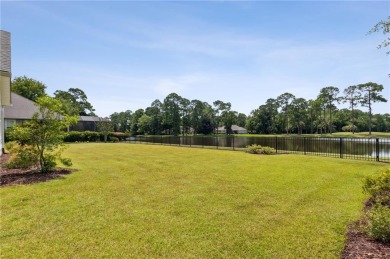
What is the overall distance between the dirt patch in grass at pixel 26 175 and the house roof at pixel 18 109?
2268 centimetres

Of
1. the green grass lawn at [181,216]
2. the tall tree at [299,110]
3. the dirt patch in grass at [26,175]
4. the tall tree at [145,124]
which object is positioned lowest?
the green grass lawn at [181,216]

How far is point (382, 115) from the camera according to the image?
7800cm

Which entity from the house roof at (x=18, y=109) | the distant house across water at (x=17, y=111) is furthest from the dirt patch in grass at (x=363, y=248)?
the house roof at (x=18, y=109)

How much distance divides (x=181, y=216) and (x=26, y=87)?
151 feet

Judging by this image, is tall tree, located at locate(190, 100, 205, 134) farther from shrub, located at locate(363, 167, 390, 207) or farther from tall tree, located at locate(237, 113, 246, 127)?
shrub, located at locate(363, 167, 390, 207)

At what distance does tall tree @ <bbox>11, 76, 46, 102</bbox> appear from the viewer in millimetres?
37531

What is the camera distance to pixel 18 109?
26906mm

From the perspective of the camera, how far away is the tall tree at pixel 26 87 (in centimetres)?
3753

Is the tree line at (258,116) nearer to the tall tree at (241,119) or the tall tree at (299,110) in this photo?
the tall tree at (299,110)

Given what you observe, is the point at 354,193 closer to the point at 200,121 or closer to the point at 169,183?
the point at 169,183

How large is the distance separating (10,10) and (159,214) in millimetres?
9880

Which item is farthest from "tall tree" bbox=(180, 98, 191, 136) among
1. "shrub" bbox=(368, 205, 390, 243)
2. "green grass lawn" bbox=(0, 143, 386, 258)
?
"shrub" bbox=(368, 205, 390, 243)

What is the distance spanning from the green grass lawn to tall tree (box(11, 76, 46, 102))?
39930 mm

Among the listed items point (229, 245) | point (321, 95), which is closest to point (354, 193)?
point (229, 245)
